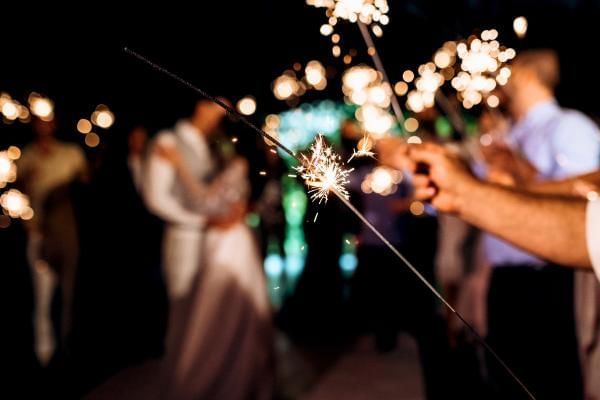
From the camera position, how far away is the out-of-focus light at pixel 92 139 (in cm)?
912

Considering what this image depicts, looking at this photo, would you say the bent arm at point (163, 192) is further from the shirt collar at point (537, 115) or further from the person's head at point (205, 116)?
the shirt collar at point (537, 115)

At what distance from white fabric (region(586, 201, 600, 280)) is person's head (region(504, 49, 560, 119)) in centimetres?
192

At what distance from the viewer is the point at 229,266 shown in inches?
135

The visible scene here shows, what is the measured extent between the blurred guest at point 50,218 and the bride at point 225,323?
1.80 meters

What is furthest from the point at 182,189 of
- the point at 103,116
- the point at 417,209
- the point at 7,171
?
the point at 103,116

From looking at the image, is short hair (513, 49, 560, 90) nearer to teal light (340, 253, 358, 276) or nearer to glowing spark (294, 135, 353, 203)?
glowing spark (294, 135, 353, 203)

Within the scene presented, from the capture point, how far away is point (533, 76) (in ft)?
10.2

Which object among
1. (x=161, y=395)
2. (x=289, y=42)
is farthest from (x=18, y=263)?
(x=289, y=42)

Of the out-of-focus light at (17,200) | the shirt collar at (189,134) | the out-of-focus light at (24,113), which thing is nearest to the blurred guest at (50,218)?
the out-of-focus light at (17,200)

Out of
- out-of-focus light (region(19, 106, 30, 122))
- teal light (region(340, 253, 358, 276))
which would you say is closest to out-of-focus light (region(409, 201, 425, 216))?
teal light (region(340, 253, 358, 276))

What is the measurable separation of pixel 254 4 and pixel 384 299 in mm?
6882

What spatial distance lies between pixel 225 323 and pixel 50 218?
2.27 metres

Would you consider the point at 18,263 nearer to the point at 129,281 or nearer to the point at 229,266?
the point at 129,281

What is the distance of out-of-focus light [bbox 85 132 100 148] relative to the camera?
9.12 meters
